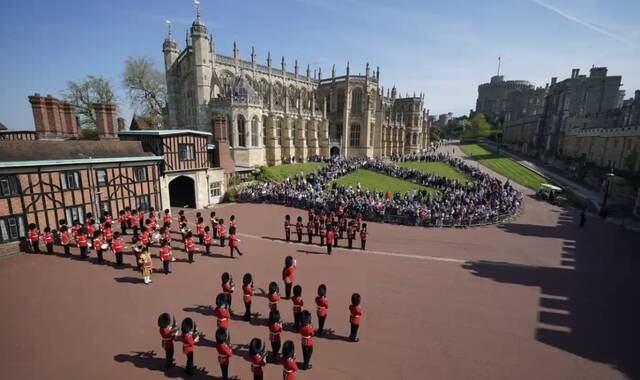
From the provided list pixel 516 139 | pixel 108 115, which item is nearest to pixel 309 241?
pixel 108 115

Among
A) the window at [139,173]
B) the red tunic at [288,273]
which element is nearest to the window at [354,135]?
the window at [139,173]

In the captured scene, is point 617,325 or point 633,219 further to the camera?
point 633,219

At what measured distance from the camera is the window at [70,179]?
14.9m

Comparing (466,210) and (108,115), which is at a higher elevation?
(108,115)

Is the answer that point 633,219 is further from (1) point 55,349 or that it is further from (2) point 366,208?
(1) point 55,349

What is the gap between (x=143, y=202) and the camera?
1866cm

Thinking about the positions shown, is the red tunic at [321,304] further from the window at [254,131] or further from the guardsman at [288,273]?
the window at [254,131]

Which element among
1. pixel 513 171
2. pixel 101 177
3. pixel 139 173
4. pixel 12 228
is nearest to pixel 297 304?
pixel 12 228

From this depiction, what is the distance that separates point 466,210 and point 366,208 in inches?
250

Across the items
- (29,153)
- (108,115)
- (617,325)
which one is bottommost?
(617,325)

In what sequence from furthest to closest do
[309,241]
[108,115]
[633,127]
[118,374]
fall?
[633,127], [108,115], [309,241], [118,374]

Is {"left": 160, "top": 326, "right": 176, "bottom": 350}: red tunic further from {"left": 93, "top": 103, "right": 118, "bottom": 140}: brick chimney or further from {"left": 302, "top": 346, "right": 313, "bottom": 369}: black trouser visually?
{"left": 93, "top": 103, "right": 118, "bottom": 140}: brick chimney

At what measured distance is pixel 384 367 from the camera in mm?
6707

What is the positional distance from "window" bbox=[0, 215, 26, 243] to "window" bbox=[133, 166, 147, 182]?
5539 millimetres
